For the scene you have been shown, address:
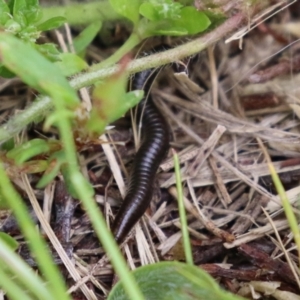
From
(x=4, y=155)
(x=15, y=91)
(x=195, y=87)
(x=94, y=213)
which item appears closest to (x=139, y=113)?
(x=195, y=87)

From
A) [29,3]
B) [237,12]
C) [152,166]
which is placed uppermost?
[29,3]

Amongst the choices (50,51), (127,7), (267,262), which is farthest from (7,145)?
(267,262)

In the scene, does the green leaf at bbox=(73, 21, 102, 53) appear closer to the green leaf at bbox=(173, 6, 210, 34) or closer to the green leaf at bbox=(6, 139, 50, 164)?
the green leaf at bbox=(173, 6, 210, 34)

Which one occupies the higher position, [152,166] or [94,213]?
[94,213]

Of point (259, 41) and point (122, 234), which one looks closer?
point (122, 234)

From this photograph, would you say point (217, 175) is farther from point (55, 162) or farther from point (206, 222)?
point (55, 162)

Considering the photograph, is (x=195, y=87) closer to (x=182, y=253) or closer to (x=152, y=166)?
(x=152, y=166)
